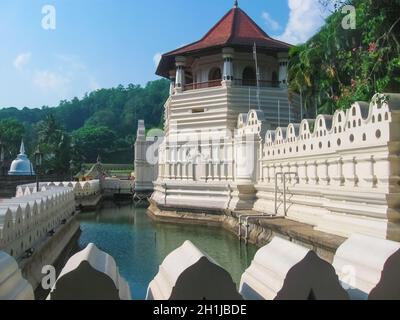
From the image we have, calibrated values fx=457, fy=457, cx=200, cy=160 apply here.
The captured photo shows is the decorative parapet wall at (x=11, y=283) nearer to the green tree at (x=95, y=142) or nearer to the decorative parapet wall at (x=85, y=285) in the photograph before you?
the decorative parapet wall at (x=85, y=285)

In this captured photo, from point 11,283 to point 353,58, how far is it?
609 inches

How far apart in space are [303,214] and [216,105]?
47.9 feet

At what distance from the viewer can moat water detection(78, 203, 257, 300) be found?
1348 cm

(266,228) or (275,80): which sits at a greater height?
(275,80)

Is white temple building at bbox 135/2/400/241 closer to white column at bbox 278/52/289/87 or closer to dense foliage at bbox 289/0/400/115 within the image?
white column at bbox 278/52/289/87

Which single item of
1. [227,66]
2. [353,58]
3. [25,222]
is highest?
[227,66]

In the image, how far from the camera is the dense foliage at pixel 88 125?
6600 centimetres

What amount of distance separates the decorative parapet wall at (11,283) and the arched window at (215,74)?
29.7 metres

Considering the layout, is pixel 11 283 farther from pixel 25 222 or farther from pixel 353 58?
pixel 353 58

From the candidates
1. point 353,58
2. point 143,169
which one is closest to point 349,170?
point 353,58

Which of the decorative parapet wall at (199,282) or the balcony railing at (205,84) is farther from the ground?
the balcony railing at (205,84)

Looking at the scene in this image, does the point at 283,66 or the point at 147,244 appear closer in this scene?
the point at 147,244

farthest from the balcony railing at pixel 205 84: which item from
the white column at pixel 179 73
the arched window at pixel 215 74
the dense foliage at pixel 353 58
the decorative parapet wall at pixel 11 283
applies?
the decorative parapet wall at pixel 11 283

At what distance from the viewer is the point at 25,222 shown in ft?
36.5
